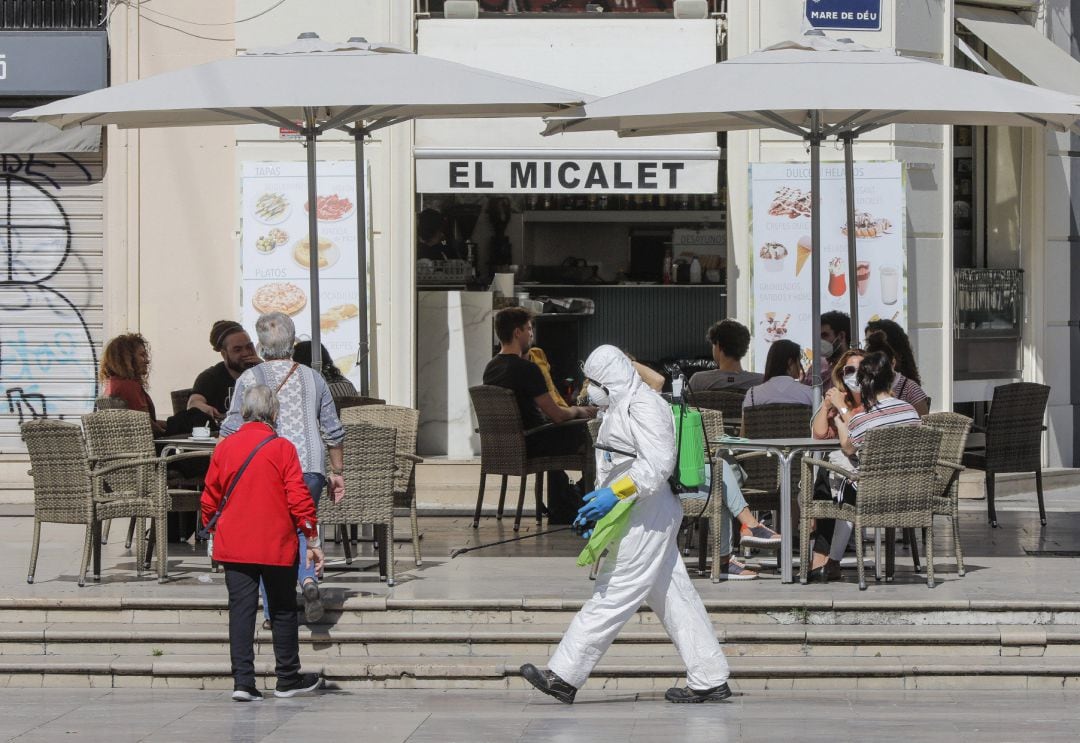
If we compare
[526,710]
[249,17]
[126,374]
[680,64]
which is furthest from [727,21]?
[526,710]

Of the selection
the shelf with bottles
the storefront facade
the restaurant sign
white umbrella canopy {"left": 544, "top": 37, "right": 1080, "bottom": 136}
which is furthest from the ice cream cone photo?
white umbrella canopy {"left": 544, "top": 37, "right": 1080, "bottom": 136}

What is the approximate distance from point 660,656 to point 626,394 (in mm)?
1587

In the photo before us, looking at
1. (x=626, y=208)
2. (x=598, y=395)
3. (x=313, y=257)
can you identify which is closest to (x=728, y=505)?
(x=598, y=395)

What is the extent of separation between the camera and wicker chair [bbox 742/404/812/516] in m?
10.2

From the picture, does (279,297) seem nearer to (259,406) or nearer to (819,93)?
(819,93)

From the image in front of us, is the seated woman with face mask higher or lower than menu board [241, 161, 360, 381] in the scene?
lower

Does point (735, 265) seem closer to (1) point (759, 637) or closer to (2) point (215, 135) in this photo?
(2) point (215, 135)

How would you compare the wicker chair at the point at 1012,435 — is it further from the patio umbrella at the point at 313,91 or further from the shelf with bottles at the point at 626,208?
the patio umbrella at the point at 313,91

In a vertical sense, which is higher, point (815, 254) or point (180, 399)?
point (815, 254)

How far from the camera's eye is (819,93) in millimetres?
9617

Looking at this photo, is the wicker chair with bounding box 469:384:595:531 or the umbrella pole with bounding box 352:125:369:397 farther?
the wicker chair with bounding box 469:384:595:531

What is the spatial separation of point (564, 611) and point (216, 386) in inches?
128

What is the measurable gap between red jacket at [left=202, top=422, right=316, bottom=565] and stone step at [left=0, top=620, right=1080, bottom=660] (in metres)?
1.00

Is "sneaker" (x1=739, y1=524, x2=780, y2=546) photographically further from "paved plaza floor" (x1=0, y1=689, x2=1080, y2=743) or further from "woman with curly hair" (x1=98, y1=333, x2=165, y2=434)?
"woman with curly hair" (x1=98, y1=333, x2=165, y2=434)
